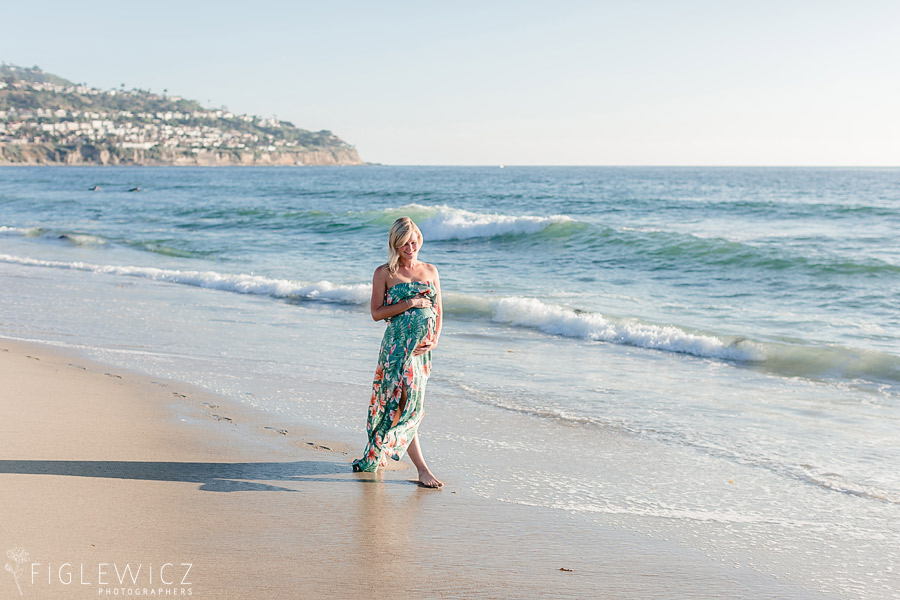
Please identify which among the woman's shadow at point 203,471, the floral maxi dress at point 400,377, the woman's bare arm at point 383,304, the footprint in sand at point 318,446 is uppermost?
the woman's bare arm at point 383,304

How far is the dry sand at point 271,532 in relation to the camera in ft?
10.8

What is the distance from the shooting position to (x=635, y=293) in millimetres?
14102

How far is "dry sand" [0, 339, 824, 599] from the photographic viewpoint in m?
3.30

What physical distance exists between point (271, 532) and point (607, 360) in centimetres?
580

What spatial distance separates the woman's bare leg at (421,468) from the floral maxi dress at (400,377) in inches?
2.6

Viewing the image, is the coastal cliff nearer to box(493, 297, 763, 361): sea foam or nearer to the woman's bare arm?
box(493, 297, 763, 361): sea foam

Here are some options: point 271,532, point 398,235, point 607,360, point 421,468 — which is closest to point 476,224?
point 607,360

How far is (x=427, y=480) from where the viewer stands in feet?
15.2

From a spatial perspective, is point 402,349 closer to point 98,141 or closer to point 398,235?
point 398,235

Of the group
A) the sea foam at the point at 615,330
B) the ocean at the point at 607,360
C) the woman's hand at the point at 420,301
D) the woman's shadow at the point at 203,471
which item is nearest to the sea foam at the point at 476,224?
the ocean at the point at 607,360

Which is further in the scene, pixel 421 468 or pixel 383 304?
pixel 383 304

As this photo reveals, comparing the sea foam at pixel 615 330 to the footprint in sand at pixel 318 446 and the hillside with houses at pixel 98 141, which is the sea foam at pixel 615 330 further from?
the hillside with houses at pixel 98 141

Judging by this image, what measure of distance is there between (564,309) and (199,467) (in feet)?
24.8

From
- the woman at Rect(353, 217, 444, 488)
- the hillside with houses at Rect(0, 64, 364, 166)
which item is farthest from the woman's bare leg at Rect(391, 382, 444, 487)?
the hillside with houses at Rect(0, 64, 364, 166)
